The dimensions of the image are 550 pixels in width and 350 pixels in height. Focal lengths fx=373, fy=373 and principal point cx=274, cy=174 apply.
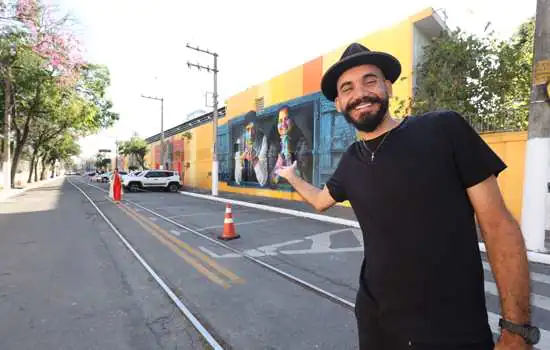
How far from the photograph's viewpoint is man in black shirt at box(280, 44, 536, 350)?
1.39 meters

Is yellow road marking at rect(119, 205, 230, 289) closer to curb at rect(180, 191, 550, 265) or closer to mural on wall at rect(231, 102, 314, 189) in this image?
curb at rect(180, 191, 550, 265)

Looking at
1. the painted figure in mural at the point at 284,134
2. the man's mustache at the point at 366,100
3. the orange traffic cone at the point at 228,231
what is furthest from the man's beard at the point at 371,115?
the painted figure in mural at the point at 284,134

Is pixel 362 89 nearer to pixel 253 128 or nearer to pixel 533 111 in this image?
pixel 533 111

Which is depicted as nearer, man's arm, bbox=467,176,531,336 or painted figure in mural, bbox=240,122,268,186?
man's arm, bbox=467,176,531,336

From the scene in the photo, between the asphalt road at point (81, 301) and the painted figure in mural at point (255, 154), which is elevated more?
the painted figure in mural at point (255, 154)

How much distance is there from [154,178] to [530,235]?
2442 cm

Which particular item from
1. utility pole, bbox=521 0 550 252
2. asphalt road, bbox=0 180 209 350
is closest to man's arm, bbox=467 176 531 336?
asphalt road, bbox=0 180 209 350

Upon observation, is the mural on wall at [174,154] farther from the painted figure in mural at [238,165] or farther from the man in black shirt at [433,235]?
the man in black shirt at [433,235]

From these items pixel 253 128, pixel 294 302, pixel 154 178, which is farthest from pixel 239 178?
pixel 294 302

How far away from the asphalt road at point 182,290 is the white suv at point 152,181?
17.8 m

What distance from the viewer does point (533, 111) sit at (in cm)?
712

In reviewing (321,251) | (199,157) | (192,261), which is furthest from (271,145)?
(192,261)

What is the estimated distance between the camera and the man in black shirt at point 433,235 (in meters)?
1.39

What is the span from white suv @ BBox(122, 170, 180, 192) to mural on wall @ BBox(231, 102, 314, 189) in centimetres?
482
